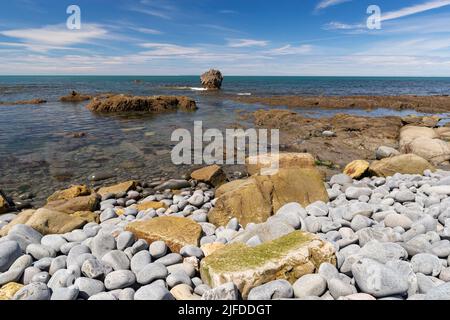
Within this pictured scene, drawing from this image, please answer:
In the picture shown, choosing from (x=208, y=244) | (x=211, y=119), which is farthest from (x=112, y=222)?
(x=211, y=119)

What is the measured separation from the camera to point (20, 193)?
855cm

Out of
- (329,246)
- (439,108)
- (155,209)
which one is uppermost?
(439,108)

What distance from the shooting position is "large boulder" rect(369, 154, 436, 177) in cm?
897

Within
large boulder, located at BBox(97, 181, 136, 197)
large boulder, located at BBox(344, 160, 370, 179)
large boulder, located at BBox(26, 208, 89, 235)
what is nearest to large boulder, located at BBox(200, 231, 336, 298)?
large boulder, located at BBox(26, 208, 89, 235)

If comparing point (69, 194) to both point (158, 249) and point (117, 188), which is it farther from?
point (158, 249)

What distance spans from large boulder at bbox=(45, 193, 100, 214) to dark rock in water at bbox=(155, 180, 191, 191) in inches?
76.3

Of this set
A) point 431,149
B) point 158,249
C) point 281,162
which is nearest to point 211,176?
point 281,162

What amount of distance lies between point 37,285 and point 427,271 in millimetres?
4510

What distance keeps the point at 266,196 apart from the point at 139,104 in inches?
996

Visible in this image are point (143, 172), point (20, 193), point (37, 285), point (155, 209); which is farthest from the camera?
point (143, 172)

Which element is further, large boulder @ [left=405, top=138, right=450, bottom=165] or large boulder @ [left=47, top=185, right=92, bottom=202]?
large boulder @ [left=405, top=138, right=450, bottom=165]

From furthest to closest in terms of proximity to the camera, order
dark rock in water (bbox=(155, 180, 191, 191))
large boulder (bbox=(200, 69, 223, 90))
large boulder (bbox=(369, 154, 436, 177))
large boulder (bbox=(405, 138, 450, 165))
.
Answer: large boulder (bbox=(200, 69, 223, 90)) → large boulder (bbox=(405, 138, 450, 165)) → dark rock in water (bbox=(155, 180, 191, 191)) → large boulder (bbox=(369, 154, 436, 177))

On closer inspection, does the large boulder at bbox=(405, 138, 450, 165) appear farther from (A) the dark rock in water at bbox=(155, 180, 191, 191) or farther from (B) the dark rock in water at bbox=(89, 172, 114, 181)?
(B) the dark rock in water at bbox=(89, 172, 114, 181)
